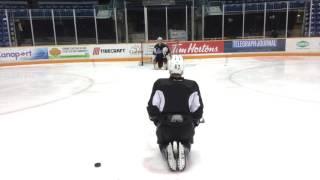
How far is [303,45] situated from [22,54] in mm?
11327

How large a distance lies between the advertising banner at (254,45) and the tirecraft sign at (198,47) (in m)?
0.38

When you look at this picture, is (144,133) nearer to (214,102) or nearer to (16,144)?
(16,144)

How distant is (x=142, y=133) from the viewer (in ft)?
13.0

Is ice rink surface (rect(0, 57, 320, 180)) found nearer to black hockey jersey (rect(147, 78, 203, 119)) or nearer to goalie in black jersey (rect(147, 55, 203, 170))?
goalie in black jersey (rect(147, 55, 203, 170))

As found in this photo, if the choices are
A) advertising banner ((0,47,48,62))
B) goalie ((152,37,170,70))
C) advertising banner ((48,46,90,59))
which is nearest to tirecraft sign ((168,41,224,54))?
goalie ((152,37,170,70))

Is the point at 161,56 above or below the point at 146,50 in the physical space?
below

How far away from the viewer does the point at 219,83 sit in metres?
7.31

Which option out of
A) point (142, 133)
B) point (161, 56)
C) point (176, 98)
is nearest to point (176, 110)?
point (176, 98)

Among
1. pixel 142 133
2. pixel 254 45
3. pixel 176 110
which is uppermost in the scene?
pixel 254 45

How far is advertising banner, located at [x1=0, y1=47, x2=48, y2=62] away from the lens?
1241 centimetres

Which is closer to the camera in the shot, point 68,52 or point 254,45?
point 68,52

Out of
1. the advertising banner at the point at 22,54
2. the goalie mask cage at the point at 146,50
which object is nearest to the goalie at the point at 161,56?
the goalie mask cage at the point at 146,50

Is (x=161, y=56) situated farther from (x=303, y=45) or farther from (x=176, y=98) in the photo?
(x=176, y=98)

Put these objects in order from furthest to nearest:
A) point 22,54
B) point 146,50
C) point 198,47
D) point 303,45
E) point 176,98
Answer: point 198,47
point 303,45
point 146,50
point 22,54
point 176,98
